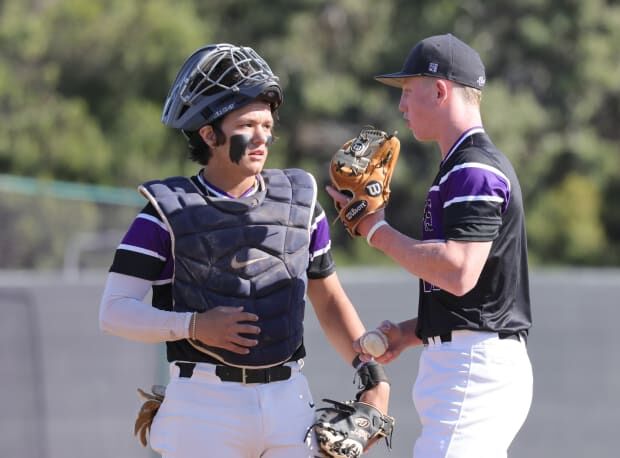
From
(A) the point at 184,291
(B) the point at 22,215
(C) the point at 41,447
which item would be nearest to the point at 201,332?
(A) the point at 184,291

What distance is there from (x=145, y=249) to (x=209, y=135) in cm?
40

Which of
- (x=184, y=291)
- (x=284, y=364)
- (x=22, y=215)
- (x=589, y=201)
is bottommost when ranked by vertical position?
(x=589, y=201)

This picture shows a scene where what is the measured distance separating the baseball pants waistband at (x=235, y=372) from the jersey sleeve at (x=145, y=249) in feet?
0.96

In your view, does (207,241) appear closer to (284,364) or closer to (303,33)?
(284,364)

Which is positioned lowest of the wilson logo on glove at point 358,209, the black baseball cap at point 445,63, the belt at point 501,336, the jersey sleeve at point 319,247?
the belt at point 501,336

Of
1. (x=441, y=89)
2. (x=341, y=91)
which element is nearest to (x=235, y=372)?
(x=441, y=89)

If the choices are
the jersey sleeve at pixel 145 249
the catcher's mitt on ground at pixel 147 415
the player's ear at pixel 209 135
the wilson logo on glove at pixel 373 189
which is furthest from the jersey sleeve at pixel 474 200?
the catcher's mitt on ground at pixel 147 415

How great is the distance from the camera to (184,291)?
332 centimetres

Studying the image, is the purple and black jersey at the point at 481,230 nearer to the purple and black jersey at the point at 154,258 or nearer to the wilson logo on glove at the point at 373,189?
the wilson logo on glove at the point at 373,189

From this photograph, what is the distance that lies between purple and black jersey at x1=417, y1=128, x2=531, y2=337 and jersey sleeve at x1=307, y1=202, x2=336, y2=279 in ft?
1.04

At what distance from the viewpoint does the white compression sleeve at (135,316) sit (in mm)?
3229

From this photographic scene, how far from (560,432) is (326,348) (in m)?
1.40

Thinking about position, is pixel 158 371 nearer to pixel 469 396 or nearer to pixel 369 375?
pixel 369 375

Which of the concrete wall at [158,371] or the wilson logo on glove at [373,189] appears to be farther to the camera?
the concrete wall at [158,371]
